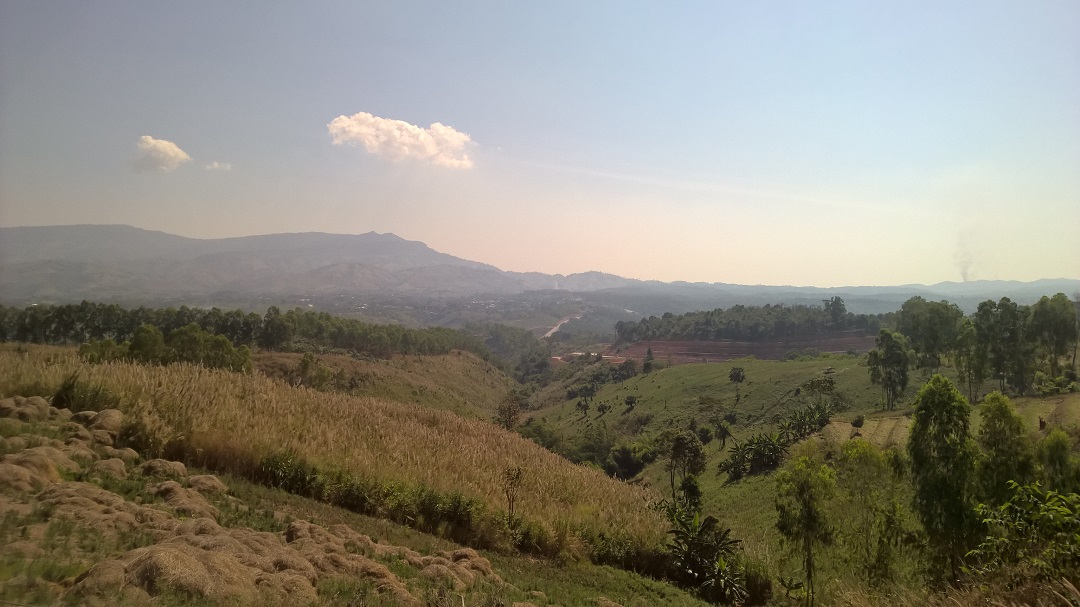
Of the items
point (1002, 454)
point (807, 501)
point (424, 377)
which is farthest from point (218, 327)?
point (1002, 454)

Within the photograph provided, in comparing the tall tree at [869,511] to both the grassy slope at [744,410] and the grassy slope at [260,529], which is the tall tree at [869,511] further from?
the grassy slope at [744,410]

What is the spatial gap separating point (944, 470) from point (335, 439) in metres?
16.2

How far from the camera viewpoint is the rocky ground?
436 cm

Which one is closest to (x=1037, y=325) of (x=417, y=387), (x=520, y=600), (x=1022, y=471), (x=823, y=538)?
(x=1022, y=471)

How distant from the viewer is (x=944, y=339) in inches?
2514

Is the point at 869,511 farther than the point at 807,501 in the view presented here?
Yes

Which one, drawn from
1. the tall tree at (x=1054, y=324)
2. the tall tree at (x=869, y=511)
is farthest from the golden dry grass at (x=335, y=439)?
the tall tree at (x=1054, y=324)

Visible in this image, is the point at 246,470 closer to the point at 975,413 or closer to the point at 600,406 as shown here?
the point at 975,413

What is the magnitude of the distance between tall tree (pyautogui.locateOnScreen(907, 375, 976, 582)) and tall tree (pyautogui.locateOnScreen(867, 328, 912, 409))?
5470cm

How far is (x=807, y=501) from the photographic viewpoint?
13.7 m

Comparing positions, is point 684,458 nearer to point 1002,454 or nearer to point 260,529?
point 1002,454

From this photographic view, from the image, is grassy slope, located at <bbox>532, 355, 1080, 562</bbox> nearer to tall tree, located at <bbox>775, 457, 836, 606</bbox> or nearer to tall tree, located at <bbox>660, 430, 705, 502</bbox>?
tall tree, located at <bbox>660, 430, 705, 502</bbox>

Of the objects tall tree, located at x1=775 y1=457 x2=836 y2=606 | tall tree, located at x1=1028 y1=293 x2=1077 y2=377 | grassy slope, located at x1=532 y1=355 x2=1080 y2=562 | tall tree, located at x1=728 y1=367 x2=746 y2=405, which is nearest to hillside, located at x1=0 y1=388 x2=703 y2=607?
tall tree, located at x1=775 y1=457 x2=836 y2=606

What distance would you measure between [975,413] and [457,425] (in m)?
46.5
